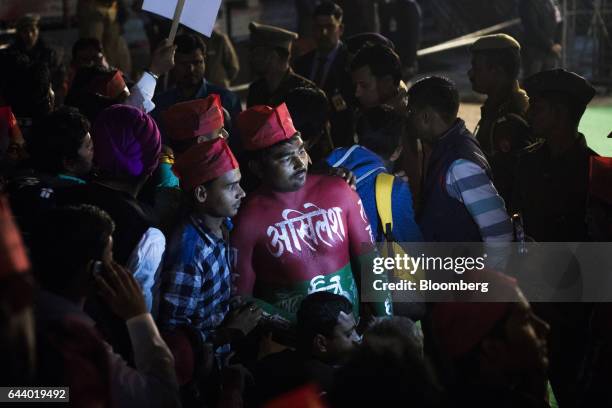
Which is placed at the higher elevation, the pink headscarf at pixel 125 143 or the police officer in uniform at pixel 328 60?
the pink headscarf at pixel 125 143

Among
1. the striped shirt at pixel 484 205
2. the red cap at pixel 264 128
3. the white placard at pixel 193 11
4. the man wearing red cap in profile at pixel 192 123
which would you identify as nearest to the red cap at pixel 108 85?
the white placard at pixel 193 11

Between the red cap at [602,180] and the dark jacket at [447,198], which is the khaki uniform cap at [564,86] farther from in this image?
the red cap at [602,180]

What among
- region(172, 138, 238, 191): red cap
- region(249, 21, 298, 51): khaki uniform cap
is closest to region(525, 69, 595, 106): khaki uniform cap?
region(172, 138, 238, 191): red cap

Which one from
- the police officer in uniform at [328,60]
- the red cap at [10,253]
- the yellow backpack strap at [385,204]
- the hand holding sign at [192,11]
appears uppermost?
the red cap at [10,253]

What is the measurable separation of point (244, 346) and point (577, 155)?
2.09 meters

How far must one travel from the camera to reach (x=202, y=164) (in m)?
4.62

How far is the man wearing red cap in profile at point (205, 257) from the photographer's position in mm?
4359

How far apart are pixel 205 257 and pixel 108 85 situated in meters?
2.70

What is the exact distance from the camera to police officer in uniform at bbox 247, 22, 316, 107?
8.13 metres

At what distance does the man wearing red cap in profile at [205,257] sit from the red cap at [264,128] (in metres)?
0.33

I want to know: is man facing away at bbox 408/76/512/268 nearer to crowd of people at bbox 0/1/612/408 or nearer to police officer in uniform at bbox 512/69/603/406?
crowd of people at bbox 0/1/612/408

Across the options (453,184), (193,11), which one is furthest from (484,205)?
(193,11)

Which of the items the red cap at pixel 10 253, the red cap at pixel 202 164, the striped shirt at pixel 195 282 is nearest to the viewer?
the red cap at pixel 10 253

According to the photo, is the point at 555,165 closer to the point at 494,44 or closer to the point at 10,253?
the point at 494,44
